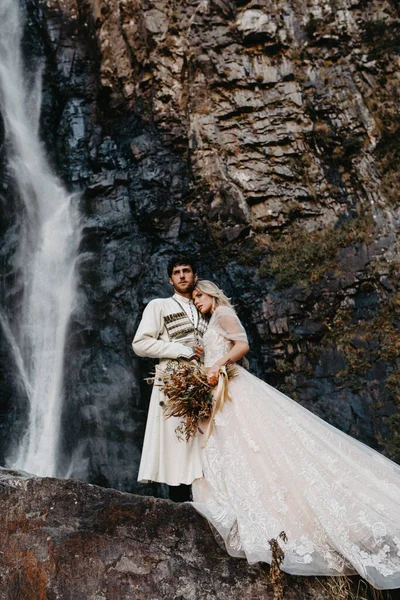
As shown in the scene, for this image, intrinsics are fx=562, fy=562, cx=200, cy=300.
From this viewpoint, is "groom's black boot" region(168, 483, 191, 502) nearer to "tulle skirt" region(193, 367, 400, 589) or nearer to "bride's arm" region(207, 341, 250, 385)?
"tulle skirt" region(193, 367, 400, 589)

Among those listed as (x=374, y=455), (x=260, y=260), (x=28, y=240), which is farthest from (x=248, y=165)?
(x=374, y=455)

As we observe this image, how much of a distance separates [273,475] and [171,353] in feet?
4.08

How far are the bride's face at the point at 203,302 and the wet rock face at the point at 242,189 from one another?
5868 millimetres

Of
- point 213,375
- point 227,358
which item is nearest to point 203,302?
point 227,358

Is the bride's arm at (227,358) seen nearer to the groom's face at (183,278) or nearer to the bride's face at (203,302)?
the bride's face at (203,302)

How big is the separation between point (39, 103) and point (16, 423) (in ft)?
30.8

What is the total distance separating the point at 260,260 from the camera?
11.8m

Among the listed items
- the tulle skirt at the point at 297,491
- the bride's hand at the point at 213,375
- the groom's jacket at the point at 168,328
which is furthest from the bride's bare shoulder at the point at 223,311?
the tulle skirt at the point at 297,491

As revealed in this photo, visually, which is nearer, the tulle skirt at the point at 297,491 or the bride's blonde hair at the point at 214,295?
the tulle skirt at the point at 297,491

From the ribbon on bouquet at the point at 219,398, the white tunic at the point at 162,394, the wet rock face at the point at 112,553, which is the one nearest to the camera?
the wet rock face at the point at 112,553

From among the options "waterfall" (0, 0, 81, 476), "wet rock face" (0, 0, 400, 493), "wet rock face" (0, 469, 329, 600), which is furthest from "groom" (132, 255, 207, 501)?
"waterfall" (0, 0, 81, 476)

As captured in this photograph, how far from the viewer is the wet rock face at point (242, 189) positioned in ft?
34.0

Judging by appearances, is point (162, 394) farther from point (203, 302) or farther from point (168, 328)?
point (203, 302)

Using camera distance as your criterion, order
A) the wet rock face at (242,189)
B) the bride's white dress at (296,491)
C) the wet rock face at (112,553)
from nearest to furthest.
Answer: the bride's white dress at (296,491)
the wet rock face at (112,553)
the wet rock face at (242,189)
